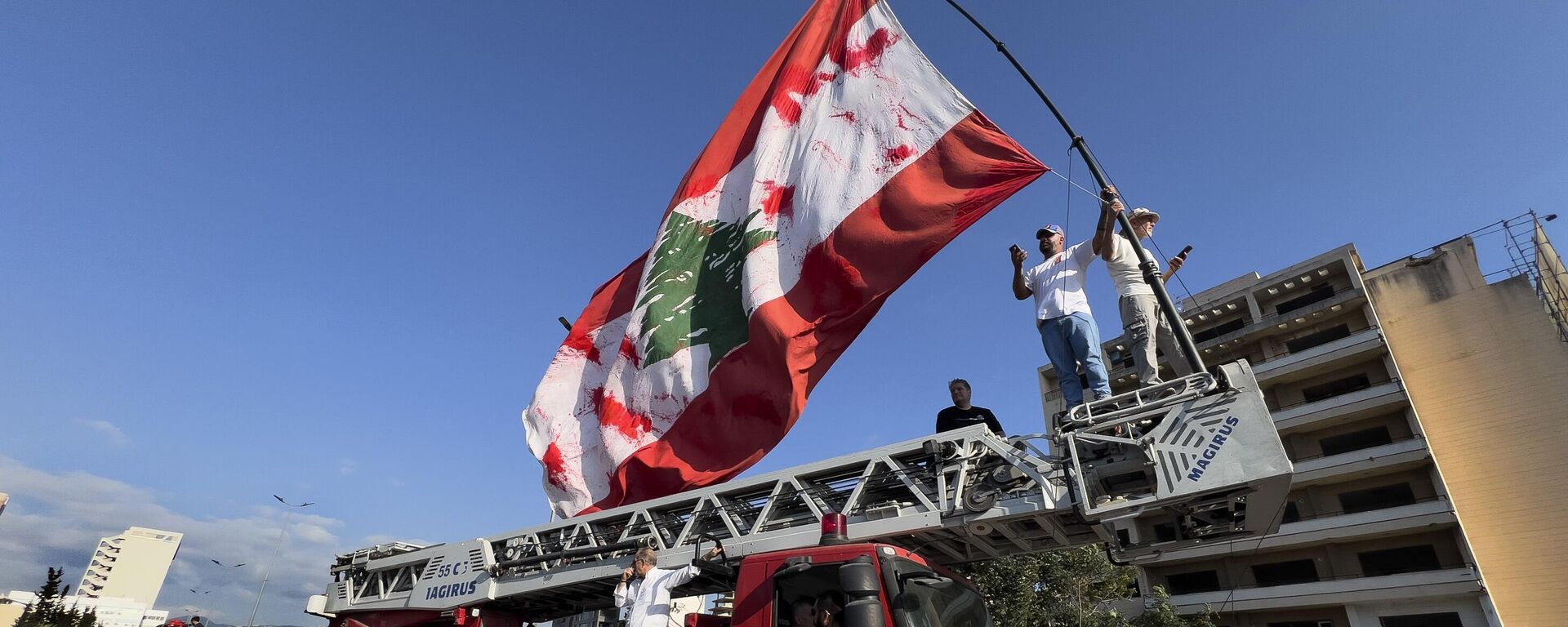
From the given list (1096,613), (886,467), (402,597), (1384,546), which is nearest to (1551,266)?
(1384,546)

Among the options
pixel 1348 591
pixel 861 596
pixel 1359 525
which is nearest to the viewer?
pixel 861 596

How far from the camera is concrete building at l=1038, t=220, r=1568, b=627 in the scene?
82.2 feet

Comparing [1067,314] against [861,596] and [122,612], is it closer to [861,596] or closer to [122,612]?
[861,596]

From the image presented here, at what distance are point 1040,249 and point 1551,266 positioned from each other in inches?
1340

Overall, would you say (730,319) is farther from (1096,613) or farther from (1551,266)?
(1551,266)

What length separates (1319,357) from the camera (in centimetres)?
2995

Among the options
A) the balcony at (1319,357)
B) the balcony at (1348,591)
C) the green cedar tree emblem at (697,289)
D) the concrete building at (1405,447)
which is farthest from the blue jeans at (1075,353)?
the balcony at (1319,357)

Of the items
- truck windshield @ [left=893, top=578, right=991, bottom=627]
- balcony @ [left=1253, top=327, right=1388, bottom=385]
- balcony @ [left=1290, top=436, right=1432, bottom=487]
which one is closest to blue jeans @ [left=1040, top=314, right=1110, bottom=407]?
truck windshield @ [left=893, top=578, right=991, bottom=627]

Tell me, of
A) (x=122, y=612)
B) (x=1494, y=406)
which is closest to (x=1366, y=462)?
(x=1494, y=406)

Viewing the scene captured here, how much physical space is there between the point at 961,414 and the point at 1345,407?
2843 cm

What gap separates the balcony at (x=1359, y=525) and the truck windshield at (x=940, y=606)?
22.4m

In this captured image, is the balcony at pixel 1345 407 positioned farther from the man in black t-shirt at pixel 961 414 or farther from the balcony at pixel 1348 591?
the man in black t-shirt at pixel 961 414

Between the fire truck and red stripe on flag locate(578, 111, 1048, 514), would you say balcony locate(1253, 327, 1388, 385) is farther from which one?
red stripe on flag locate(578, 111, 1048, 514)

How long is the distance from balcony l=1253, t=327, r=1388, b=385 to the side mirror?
105ft
